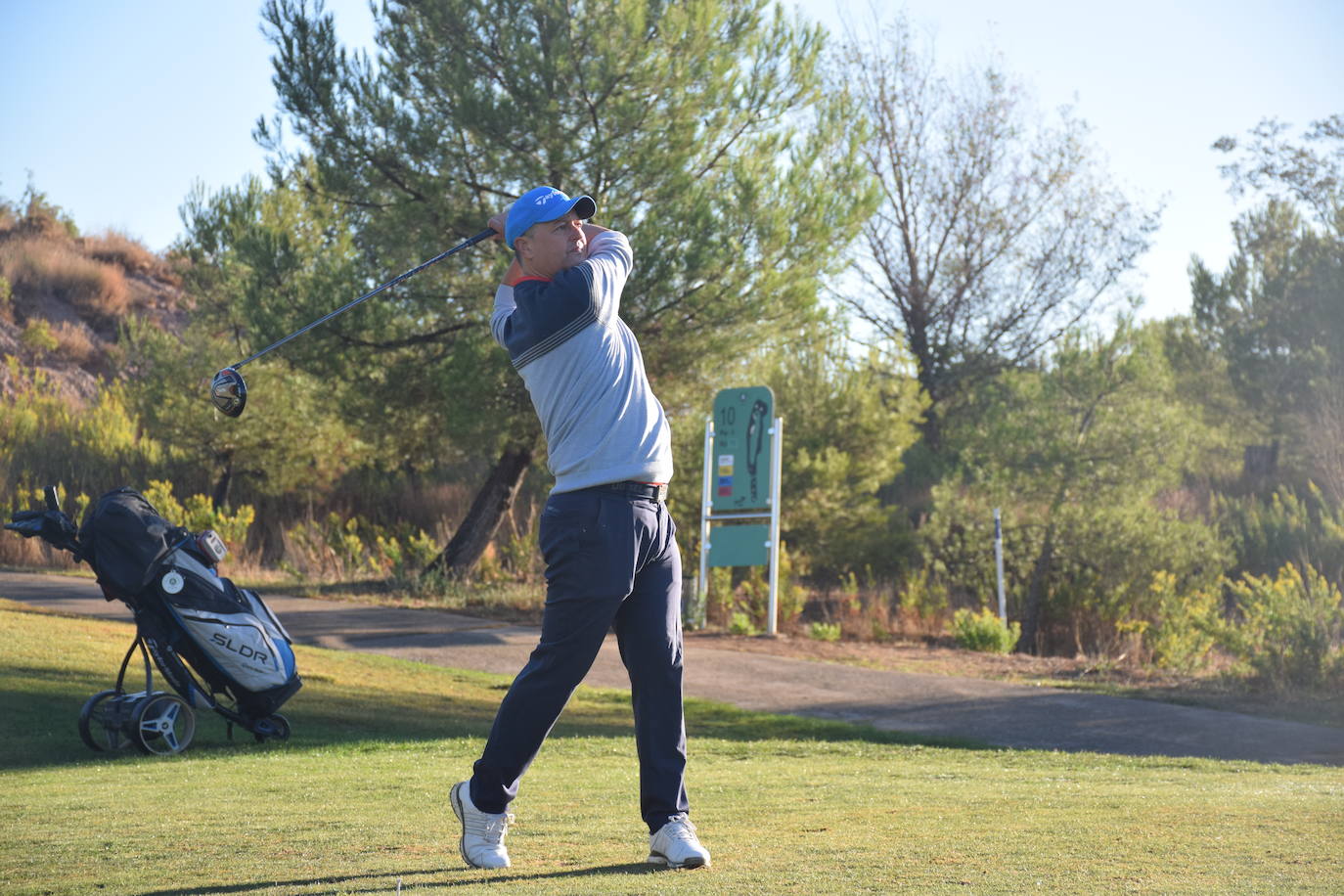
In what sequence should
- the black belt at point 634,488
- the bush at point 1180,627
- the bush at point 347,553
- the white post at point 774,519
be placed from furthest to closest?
the bush at point 347,553, the white post at point 774,519, the bush at point 1180,627, the black belt at point 634,488

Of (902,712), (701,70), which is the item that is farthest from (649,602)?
(701,70)

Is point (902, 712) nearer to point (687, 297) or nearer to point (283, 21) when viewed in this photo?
point (687, 297)

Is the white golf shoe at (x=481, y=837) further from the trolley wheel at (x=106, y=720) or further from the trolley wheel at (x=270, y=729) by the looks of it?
the trolley wheel at (x=270, y=729)

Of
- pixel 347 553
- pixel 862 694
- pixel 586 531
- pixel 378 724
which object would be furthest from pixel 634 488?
pixel 347 553

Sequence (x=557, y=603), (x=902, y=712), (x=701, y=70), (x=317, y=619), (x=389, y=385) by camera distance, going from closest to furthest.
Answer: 1. (x=557, y=603)
2. (x=902, y=712)
3. (x=317, y=619)
4. (x=701, y=70)
5. (x=389, y=385)

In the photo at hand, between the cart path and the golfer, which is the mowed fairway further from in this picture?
the cart path

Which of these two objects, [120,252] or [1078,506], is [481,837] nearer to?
[1078,506]

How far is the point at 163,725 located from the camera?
779 centimetres

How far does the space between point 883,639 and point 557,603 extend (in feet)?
44.6

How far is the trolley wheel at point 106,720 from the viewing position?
7.62 meters

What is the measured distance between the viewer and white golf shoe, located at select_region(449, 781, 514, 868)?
3.84 metres

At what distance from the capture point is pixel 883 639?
55.9 feet

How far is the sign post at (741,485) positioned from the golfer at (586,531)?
39.0 feet

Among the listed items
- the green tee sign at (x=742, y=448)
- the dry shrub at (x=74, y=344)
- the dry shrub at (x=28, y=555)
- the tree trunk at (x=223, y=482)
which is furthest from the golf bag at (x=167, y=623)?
the dry shrub at (x=74, y=344)
